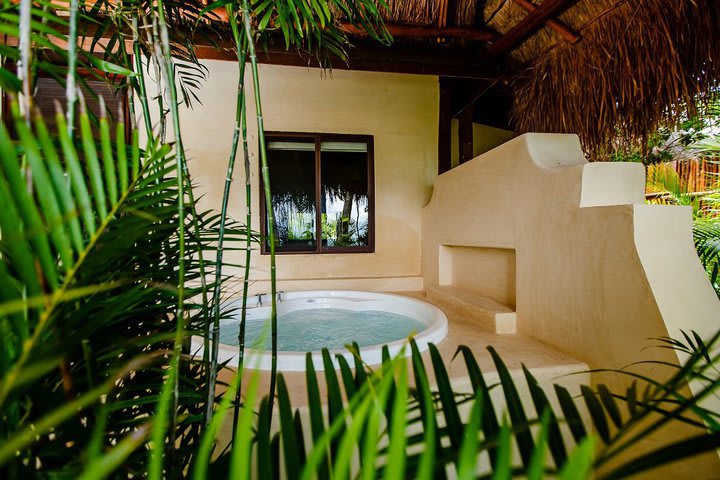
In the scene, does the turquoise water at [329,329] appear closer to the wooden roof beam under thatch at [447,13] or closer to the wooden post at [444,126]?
the wooden post at [444,126]

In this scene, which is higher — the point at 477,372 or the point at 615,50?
the point at 615,50

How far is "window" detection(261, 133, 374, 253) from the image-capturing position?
3719mm

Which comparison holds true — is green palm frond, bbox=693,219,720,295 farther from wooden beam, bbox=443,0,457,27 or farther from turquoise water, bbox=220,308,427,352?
wooden beam, bbox=443,0,457,27

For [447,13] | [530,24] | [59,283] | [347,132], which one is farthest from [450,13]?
[59,283]

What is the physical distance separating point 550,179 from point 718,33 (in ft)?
3.96

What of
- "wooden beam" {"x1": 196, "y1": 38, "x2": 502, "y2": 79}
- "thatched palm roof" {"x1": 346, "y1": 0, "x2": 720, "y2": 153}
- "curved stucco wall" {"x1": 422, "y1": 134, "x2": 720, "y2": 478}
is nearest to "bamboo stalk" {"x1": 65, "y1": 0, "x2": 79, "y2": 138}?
"thatched palm roof" {"x1": 346, "y1": 0, "x2": 720, "y2": 153}

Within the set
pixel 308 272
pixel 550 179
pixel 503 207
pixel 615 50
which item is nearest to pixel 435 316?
pixel 503 207

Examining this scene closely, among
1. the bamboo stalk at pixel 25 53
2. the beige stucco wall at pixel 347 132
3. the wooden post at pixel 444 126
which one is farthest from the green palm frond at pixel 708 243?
the bamboo stalk at pixel 25 53

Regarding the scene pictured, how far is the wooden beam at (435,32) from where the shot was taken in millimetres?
2871

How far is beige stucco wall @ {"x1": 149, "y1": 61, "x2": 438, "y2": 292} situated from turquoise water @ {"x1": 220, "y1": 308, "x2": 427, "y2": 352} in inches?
23.4

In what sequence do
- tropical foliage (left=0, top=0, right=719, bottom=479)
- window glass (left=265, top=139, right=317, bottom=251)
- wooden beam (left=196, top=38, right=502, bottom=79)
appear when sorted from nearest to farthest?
tropical foliage (left=0, top=0, right=719, bottom=479) < wooden beam (left=196, top=38, right=502, bottom=79) < window glass (left=265, top=139, right=317, bottom=251)

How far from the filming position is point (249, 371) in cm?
168

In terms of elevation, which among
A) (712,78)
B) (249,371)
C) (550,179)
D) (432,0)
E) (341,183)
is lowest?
(249,371)

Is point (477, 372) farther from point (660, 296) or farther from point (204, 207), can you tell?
point (204, 207)
